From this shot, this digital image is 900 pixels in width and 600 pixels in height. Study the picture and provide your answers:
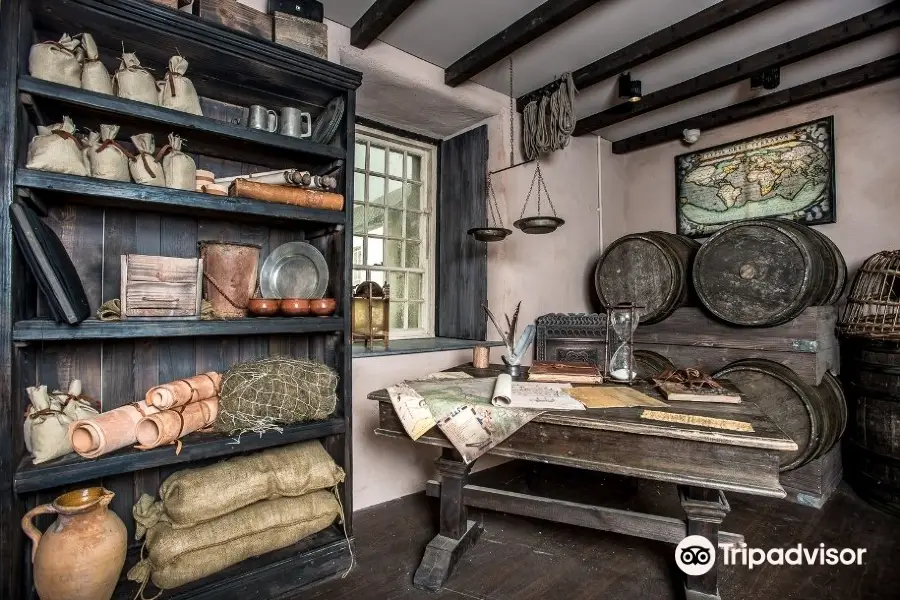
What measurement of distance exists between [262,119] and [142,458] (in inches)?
61.0

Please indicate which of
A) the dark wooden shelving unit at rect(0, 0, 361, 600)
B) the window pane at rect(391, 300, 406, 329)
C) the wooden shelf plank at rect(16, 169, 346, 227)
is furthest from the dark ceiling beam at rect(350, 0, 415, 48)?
the window pane at rect(391, 300, 406, 329)

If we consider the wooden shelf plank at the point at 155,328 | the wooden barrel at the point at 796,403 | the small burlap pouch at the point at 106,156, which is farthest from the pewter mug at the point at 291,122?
the wooden barrel at the point at 796,403

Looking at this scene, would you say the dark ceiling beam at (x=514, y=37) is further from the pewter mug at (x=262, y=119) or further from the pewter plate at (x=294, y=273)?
the pewter plate at (x=294, y=273)

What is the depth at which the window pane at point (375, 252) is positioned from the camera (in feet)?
11.1

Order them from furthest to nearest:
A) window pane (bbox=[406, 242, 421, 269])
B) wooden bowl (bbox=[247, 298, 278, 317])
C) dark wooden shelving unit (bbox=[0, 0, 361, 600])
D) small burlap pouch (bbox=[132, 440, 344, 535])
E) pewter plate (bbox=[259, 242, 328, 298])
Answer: window pane (bbox=[406, 242, 421, 269]) → pewter plate (bbox=[259, 242, 328, 298]) → wooden bowl (bbox=[247, 298, 278, 317]) → small burlap pouch (bbox=[132, 440, 344, 535]) → dark wooden shelving unit (bbox=[0, 0, 361, 600])

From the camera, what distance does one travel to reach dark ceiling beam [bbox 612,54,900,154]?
10.2ft

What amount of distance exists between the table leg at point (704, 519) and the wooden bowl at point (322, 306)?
5.63ft

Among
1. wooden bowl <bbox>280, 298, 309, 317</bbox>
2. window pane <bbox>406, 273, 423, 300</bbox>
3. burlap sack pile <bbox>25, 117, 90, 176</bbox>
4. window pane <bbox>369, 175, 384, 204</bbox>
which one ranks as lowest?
wooden bowl <bbox>280, 298, 309, 317</bbox>

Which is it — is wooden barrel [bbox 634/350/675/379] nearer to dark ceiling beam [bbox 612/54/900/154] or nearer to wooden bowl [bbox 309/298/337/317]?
dark ceiling beam [bbox 612/54/900/154]

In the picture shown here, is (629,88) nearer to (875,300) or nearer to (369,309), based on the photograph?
(875,300)

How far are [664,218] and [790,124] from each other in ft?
3.97

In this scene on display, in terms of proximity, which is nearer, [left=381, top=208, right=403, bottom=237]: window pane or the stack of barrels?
the stack of barrels

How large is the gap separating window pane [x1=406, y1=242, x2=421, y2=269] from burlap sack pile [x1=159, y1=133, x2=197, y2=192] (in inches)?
73.9

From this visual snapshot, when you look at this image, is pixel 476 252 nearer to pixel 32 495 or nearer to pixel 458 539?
pixel 458 539
